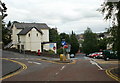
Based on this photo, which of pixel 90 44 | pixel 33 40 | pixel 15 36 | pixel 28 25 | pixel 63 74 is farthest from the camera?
pixel 90 44

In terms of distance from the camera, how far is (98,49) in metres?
97.1

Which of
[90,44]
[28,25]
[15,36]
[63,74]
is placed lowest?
[63,74]

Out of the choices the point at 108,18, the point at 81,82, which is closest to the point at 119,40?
the point at 108,18

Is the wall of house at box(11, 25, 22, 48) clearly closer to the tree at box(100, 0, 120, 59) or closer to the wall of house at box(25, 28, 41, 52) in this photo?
the wall of house at box(25, 28, 41, 52)

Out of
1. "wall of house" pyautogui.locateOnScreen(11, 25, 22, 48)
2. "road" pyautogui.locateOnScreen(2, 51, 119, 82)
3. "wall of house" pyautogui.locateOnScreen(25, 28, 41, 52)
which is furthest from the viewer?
"wall of house" pyautogui.locateOnScreen(11, 25, 22, 48)

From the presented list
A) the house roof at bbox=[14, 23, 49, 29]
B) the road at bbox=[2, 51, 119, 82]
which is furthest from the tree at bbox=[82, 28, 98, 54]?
the road at bbox=[2, 51, 119, 82]

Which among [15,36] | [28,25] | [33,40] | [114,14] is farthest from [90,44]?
[114,14]

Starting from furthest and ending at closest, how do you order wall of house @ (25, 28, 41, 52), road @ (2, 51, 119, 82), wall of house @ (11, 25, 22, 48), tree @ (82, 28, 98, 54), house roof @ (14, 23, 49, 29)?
tree @ (82, 28, 98, 54) → house roof @ (14, 23, 49, 29) → wall of house @ (11, 25, 22, 48) → wall of house @ (25, 28, 41, 52) → road @ (2, 51, 119, 82)

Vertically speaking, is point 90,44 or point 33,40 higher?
point 33,40

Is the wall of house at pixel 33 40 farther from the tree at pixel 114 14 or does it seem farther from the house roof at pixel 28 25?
the tree at pixel 114 14

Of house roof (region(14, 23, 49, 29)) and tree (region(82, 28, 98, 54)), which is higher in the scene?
house roof (region(14, 23, 49, 29))

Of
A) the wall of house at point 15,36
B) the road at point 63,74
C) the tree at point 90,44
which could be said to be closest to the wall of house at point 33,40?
the wall of house at point 15,36

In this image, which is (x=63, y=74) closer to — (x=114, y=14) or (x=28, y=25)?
(x=114, y=14)

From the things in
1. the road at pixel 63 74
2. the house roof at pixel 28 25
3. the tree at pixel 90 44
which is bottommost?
the road at pixel 63 74
